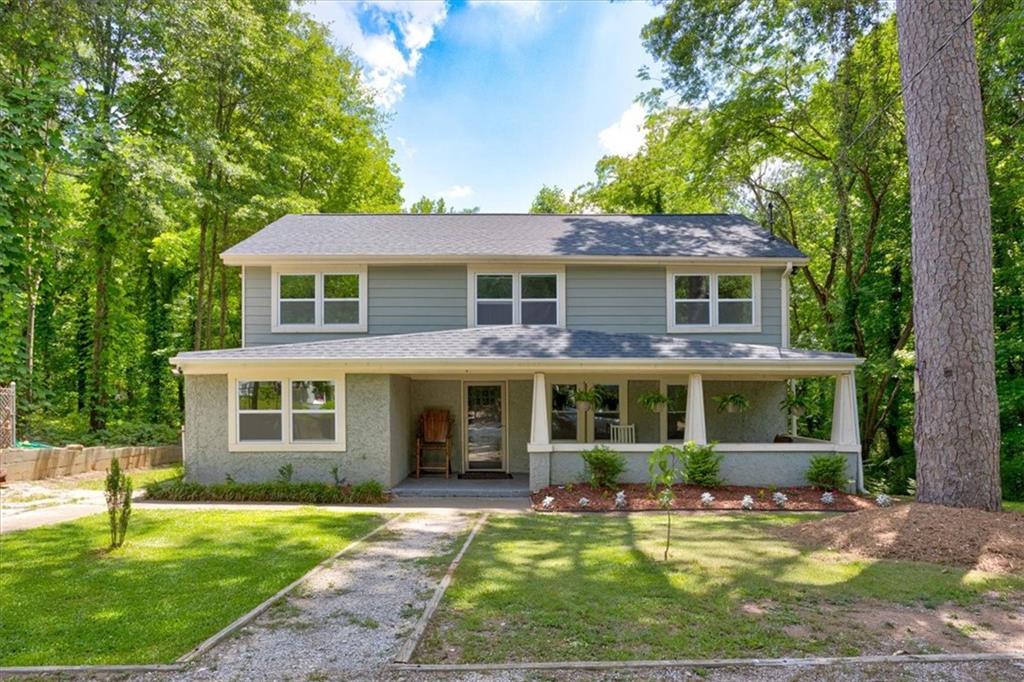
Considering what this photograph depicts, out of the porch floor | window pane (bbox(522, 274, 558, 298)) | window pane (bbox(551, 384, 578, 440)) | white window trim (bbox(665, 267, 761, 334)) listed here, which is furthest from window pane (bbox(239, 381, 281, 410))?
white window trim (bbox(665, 267, 761, 334))

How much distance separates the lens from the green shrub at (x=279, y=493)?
32.0ft

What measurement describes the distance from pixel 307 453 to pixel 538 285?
243 inches

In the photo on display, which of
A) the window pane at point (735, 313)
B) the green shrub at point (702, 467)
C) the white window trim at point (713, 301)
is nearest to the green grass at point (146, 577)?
the green shrub at point (702, 467)

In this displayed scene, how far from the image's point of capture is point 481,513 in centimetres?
870

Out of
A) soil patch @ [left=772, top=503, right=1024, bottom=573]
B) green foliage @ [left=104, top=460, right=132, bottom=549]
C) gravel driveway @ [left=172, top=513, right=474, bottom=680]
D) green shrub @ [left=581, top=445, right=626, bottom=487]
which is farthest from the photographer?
green shrub @ [left=581, top=445, right=626, bottom=487]

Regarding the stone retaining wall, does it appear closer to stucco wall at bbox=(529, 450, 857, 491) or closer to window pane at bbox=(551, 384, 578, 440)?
stucco wall at bbox=(529, 450, 857, 491)

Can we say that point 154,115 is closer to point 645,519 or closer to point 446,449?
point 446,449

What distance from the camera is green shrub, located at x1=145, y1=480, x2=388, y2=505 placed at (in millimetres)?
9766

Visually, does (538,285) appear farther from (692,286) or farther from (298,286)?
(298,286)

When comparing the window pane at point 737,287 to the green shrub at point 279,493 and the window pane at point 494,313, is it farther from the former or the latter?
the green shrub at point 279,493

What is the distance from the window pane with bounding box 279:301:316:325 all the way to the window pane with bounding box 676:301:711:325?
842cm

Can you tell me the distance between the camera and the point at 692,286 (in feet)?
42.8

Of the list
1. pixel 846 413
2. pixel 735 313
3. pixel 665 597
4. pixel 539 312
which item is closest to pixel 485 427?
pixel 539 312

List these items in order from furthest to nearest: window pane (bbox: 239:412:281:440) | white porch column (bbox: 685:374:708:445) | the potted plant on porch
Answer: the potted plant on porch, window pane (bbox: 239:412:281:440), white porch column (bbox: 685:374:708:445)
